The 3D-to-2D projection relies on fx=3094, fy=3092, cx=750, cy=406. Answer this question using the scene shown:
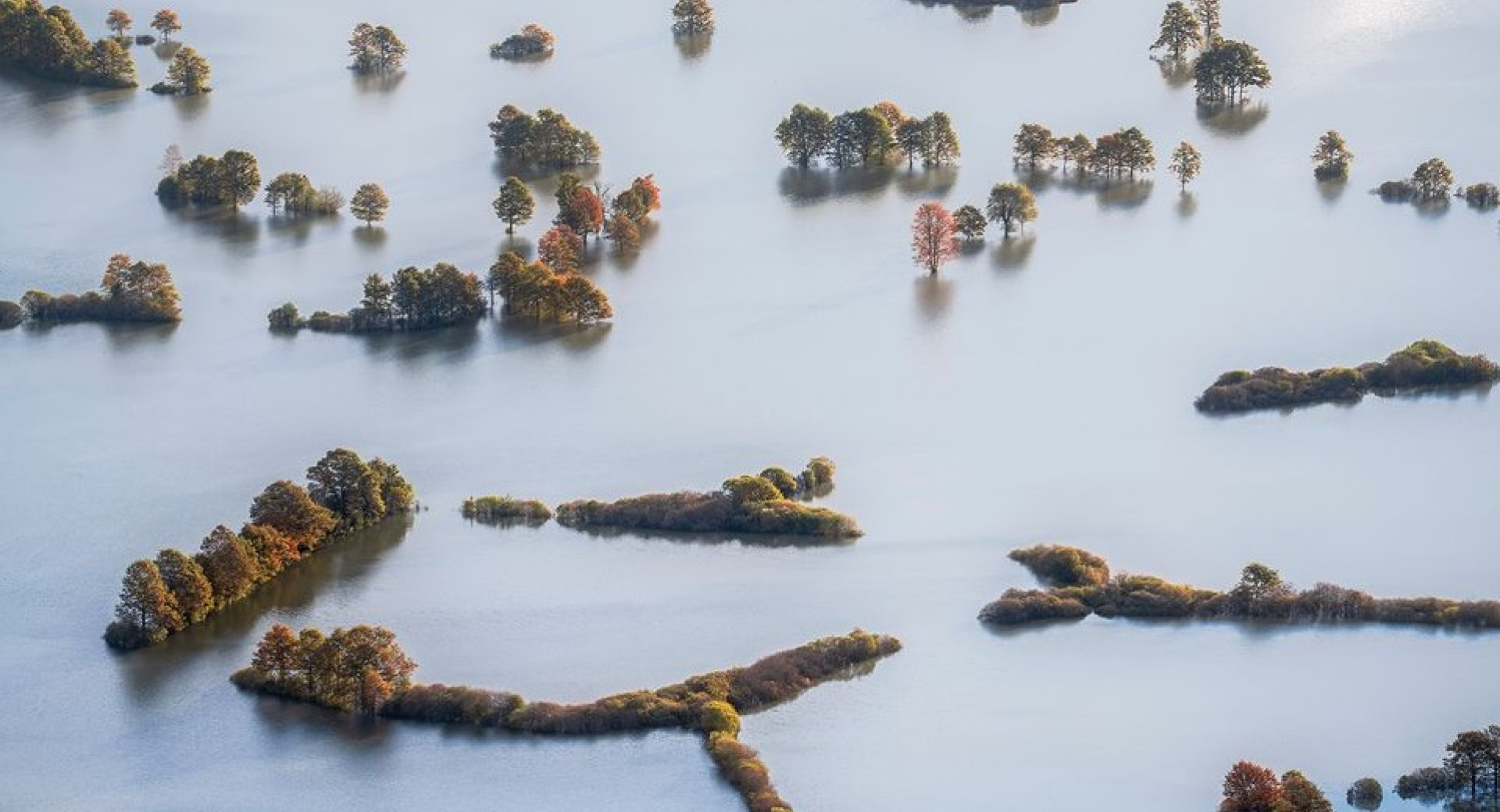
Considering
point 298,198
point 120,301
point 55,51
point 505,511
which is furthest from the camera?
point 55,51

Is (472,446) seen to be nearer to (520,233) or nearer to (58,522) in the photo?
(58,522)

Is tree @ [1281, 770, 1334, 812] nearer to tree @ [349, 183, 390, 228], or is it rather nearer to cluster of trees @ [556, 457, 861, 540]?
cluster of trees @ [556, 457, 861, 540]

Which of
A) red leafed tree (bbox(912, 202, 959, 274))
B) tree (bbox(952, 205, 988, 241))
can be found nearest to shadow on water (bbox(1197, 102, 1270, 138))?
tree (bbox(952, 205, 988, 241))

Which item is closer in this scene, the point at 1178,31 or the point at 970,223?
the point at 970,223

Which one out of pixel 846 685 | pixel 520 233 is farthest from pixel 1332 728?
pixel 520 233

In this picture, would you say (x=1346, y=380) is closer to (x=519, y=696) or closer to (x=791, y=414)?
(x=791, y=414)

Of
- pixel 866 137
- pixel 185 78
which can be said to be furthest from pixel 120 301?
pixel 866 137

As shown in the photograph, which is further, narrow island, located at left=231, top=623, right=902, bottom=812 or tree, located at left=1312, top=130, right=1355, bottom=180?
tree, located at left=1312, top=130, right=1355, bottom=180
